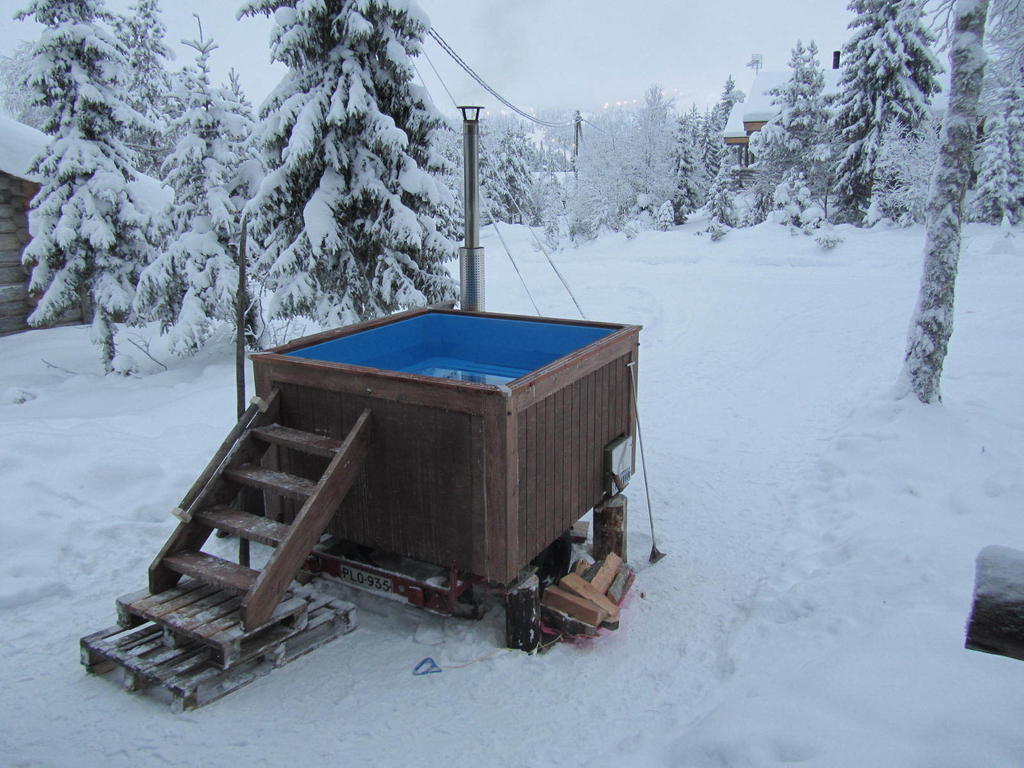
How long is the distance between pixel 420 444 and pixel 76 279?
12010 millimetres

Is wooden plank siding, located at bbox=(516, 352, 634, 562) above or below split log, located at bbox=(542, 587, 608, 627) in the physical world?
above

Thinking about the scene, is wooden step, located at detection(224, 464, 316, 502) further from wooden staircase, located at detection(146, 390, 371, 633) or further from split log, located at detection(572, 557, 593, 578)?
split log, located at detection(572, 557, 593, 578)

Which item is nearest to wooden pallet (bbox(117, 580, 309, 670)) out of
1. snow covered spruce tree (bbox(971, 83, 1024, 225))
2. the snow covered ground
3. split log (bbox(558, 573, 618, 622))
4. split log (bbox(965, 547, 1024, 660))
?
the snow covered ground

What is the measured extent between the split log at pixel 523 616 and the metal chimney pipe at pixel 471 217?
3.99 metres

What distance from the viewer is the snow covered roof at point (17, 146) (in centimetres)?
1590

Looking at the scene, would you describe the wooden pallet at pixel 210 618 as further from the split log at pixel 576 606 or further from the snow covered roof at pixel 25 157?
the snow covered roof at pixel 25 157

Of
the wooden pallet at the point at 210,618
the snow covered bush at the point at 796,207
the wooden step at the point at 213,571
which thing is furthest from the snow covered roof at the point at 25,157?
the snow covered bush at the point at 796,207

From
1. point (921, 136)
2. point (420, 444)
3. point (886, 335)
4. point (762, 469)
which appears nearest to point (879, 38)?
point (921, 136)

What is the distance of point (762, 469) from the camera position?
7910mm

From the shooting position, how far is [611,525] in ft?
19.7

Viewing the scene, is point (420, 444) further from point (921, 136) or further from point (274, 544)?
point (921, 136)

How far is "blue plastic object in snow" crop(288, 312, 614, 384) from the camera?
6.65 m

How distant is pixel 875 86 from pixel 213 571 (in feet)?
94.1

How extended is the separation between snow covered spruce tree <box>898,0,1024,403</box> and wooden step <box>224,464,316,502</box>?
24.0 feet
